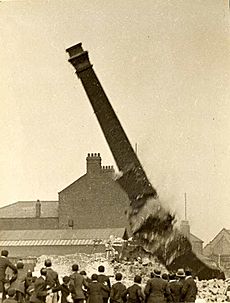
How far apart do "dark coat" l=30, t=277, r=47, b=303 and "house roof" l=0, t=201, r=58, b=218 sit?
1164 millimetres

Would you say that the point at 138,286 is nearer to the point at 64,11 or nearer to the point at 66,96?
the point at 66,96

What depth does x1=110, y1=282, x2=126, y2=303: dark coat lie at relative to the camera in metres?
6.39

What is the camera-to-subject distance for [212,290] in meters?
7.17

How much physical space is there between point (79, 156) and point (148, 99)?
3.78 feet

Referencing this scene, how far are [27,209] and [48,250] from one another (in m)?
0.59

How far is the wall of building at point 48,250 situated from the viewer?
7.52 meters

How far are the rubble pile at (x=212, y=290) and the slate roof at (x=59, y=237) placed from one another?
1.17 meters

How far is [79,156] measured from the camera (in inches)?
305

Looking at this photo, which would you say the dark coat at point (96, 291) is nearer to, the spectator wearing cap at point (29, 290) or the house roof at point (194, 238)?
the spectator wearing cap at point (29, 290)

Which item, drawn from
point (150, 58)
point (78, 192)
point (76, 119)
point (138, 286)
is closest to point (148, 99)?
point (150, 58)

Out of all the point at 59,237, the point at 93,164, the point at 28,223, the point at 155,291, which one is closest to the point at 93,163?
the point at 93,164

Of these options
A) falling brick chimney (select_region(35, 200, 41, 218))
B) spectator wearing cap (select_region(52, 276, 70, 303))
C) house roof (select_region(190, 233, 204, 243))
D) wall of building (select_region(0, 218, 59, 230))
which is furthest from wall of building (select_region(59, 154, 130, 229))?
spectator wearing cap (select_region(52, 276, 70, 303))

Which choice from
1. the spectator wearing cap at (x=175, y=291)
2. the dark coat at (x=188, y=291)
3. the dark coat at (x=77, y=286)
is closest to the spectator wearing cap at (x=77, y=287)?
the dark coat at (x=77, y=286)

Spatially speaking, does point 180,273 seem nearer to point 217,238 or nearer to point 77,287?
point 217,238
